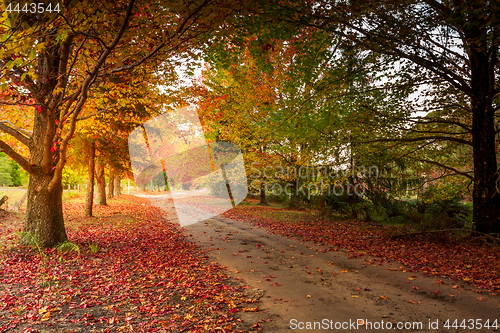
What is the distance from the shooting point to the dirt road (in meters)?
4.17

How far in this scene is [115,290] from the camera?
5.32 m

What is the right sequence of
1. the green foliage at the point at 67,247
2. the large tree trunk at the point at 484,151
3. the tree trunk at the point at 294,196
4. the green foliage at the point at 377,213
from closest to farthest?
the green foliage at the point at 67,247 → the large tree trunk at the point at 484,151 → the green foliage at the point at 377,213 → the tree trunk at the point at 294,196

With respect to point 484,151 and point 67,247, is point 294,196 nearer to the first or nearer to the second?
point 484,151

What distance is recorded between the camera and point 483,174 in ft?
30.2

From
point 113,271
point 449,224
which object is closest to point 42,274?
point 113,271

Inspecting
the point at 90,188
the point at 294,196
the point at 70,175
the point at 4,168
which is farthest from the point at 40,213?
the point at 4,168

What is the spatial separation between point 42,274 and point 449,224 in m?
13.8

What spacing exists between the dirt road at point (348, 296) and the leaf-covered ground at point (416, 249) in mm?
578

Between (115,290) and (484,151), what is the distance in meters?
11.3

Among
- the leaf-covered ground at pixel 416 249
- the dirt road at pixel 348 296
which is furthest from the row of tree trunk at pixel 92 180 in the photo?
the dirt road at pixel 348 296

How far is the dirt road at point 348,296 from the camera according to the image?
417cm

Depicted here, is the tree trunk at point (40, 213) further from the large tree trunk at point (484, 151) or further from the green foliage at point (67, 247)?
the large tree trunk at point (484, 151)

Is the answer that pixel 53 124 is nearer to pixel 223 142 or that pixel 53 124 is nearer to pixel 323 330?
pixel 323 330

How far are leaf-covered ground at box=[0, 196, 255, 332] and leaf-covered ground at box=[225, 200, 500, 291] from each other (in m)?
4.79
